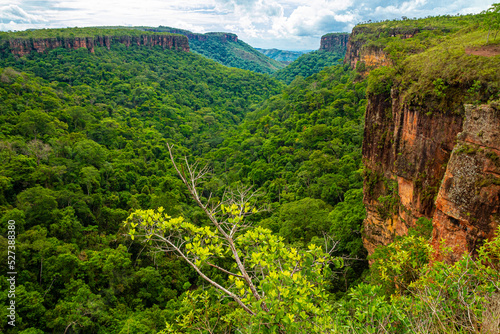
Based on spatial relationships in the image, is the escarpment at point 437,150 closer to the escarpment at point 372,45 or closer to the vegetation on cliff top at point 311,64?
the escarpment at point 372,45

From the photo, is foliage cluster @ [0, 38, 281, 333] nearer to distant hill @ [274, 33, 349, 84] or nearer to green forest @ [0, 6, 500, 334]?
green forest @ [0, 6, 500, 334]

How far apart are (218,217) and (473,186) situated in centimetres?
798

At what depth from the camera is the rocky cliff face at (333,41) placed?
124m

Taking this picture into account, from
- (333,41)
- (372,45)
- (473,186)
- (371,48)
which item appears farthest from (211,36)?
(473,186)

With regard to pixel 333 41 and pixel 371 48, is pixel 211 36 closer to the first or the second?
pixel 333 41

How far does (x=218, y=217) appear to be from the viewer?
580 cm

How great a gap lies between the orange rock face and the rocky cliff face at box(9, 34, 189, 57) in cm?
7859

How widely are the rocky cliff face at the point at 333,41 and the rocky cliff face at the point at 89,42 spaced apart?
61.7 meters

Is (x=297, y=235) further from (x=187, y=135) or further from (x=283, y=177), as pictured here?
(x=187, y=135)

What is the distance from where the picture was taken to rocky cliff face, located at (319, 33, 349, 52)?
12369cm

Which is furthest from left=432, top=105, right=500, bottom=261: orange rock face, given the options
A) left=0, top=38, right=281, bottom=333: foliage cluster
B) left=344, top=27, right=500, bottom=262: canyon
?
left=0, top=38, right=281, bottom=333: foliage cluster

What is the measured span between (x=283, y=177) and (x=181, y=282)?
55.3 ft

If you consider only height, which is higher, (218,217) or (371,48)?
(371,48)

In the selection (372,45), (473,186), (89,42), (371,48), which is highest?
(372,45)
